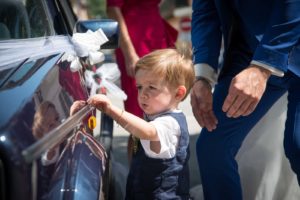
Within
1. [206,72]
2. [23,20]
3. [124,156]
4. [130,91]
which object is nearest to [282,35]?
[206,72]

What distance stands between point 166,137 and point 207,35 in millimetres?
570

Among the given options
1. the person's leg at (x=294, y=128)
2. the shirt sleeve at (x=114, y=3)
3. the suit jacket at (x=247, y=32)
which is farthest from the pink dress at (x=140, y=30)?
the person's leg at (x=294, y=128)

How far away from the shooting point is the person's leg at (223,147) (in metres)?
2.42

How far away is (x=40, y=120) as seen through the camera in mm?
1382

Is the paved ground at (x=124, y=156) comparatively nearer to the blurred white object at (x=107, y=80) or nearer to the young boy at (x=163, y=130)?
the blurred white object at (x=107, y=80)

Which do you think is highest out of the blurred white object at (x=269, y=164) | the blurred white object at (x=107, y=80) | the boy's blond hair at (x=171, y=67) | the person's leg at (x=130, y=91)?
the boy's blond hair at (x=171, y=67)

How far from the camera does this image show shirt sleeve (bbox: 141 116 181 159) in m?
2.15

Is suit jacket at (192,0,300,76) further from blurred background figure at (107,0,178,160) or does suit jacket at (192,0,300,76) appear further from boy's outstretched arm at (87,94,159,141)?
blurred background figure at (107,0,178,160)

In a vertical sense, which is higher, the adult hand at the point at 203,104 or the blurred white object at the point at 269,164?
the adult hand at the point at 203,104

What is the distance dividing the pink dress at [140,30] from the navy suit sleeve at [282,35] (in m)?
1.63

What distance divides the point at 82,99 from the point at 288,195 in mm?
1531

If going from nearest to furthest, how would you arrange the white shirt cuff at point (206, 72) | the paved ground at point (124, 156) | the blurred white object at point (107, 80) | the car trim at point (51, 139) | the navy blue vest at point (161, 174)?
1. the car trim at point (51, 139)
2. the navy blue vest at point (161, 174)
3. the white shirt cuff at point (206, 72)
4. the blurred white object at point (107, 80)
5. the paved ground at point (124, 156)

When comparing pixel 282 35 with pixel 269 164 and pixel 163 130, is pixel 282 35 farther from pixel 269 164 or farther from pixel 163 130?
pixel 269 164

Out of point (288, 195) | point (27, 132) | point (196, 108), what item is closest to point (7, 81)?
point (27, 132)
